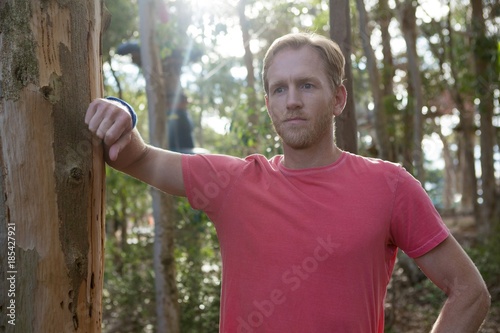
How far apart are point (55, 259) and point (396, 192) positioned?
3.76 ft

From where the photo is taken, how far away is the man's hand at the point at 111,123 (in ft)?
6.45

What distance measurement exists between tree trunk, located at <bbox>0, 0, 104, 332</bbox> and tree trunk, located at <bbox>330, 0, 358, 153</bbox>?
2336 millimetres

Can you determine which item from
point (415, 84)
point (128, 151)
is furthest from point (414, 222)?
point (415, 84)

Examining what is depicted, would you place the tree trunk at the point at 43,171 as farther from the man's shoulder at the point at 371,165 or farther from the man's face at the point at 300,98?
the man's shoulder at the point at 371,165

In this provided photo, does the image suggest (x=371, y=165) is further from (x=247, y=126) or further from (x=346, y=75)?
(x=247, y=126)

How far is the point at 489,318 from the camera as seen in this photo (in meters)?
7.29

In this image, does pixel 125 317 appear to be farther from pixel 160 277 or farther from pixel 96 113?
pixel 96 113

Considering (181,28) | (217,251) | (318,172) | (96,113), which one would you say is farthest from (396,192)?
(181,28)

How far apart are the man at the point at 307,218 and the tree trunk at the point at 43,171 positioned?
113 mm

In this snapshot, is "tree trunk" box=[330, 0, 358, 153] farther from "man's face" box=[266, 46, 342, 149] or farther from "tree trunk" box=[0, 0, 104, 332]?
"tree trunk" box=[0, 0, 104, 332]

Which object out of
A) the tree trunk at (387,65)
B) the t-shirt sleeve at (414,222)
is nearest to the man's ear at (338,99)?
the t-shirt sleeve at (414,222)

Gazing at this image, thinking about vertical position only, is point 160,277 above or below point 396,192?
below

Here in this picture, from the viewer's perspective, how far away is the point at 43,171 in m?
1.92

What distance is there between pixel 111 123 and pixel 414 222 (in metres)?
1.06
